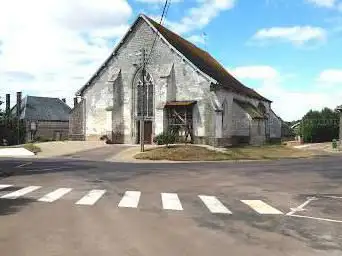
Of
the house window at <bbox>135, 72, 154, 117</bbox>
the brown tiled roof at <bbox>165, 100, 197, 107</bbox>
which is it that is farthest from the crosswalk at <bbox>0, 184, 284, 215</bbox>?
the house window at <bbox>135, 72, 154, 117</bbox>

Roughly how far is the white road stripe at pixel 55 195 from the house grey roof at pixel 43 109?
6338cm

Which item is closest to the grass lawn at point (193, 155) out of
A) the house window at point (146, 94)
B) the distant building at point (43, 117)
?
the house window at point (146, 94)

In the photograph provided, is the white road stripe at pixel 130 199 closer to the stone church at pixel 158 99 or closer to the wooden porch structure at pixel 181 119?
the stone church at pixel 158 99

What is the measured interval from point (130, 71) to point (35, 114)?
37.1 metres

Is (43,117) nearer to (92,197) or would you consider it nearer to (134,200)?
(92,197)

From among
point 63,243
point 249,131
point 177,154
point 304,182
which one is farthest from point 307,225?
point 249,131

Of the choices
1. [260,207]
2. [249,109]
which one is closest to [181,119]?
[249,109]

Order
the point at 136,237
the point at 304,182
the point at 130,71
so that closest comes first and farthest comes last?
the point at 136,237
the point at 304,182
the point at 130,71

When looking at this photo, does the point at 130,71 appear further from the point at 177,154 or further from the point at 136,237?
the point at 136,237

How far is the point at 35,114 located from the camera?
7706 centimetres

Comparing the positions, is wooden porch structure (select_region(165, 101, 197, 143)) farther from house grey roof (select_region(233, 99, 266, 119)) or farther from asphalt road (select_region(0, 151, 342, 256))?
asphalt road (select_region(0, 151, 342, 256))

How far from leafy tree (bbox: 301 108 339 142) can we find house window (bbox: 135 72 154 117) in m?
23.8

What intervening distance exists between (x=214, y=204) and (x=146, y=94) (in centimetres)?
3187

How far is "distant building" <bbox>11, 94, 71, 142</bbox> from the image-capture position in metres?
75.4
